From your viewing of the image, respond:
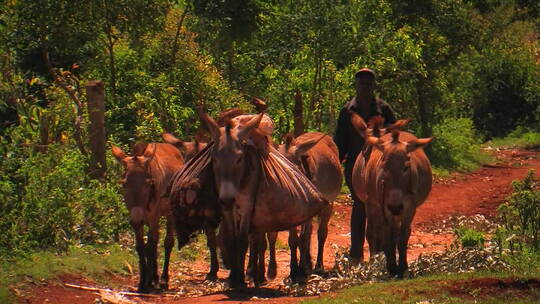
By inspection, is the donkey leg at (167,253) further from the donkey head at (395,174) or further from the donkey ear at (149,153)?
the donkey head at (395,174)

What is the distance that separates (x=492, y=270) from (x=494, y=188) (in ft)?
44.0

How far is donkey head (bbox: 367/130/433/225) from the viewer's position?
416 inches

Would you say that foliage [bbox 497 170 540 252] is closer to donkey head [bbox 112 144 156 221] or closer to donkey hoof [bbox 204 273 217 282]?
donkey hoof [bbox 204 273 217 282]

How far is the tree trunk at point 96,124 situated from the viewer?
1379cm

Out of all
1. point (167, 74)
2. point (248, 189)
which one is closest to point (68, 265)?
point (248, 189)

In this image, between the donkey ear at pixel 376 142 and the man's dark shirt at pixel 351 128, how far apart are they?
1.57 meters

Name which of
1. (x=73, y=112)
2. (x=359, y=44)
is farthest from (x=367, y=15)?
(x=73, y=112)

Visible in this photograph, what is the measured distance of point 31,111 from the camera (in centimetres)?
1433

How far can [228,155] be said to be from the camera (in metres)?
9.72

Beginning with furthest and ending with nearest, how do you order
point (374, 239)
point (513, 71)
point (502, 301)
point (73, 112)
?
point (513, 71), point (73, 112), point (374, 239), point (502, 301)

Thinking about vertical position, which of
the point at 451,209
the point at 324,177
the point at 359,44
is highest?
the point at 359,44

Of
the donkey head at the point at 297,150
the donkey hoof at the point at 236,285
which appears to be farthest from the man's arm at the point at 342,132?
the donkey hoof at the point at 236,285

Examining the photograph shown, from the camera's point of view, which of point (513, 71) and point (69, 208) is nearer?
point (69, 208)

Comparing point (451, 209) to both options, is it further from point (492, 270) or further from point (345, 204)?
point (492, 270)
